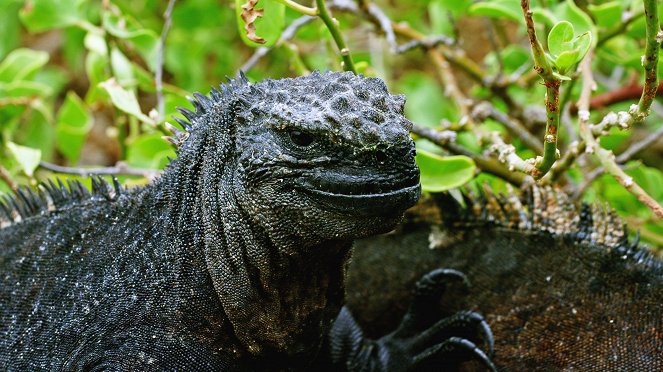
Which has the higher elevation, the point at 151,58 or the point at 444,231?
the point at 151,58

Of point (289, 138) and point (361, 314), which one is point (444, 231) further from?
point (289, 138)

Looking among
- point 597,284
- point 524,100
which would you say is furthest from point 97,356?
point 524,100

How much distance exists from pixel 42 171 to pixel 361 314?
2251 mm

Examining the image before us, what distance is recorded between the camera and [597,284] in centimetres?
282

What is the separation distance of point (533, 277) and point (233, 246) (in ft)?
4.02

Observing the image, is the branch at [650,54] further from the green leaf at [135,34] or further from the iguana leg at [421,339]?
the green leaf at [135,34]

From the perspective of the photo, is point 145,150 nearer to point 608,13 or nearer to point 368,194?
point 368,194

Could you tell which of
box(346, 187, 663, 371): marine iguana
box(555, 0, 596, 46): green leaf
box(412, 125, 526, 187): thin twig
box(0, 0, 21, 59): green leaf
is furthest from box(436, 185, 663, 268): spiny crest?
box(0, 0, 21, 59): green leaf

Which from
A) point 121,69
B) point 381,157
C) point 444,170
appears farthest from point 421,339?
point 121,69

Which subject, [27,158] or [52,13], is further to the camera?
[52,13]

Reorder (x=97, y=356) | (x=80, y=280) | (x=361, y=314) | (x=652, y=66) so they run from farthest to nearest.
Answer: (x=361, y=314)
(x=80, y=280)
(x=97, y=356)
(x=652, y=66)

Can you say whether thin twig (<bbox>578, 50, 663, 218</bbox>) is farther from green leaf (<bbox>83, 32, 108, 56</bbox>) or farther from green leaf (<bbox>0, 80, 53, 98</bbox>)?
green leaf (<bbox>0, 80, 53, 98</bbox>)

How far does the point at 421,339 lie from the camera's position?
3004 mm

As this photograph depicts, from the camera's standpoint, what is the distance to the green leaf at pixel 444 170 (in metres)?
2.92
